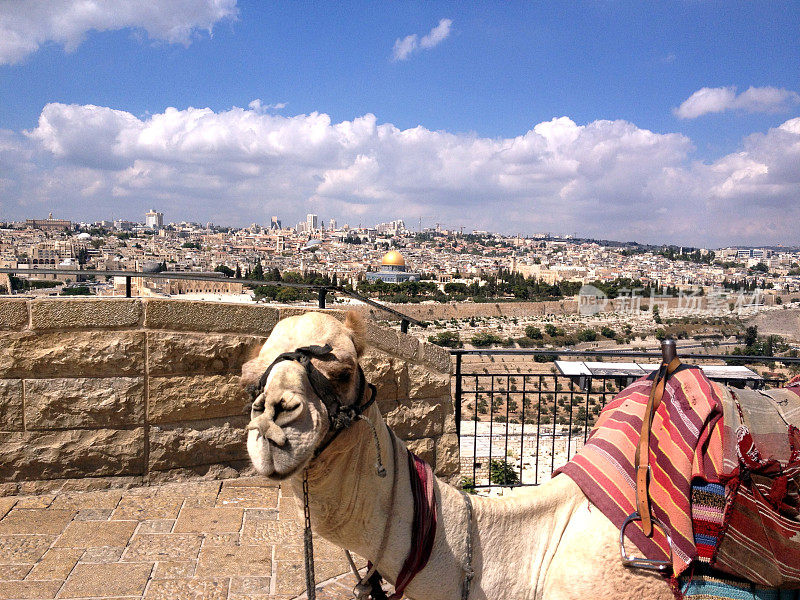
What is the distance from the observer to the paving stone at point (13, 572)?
2387 mm

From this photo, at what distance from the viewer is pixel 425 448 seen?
356 centimetres

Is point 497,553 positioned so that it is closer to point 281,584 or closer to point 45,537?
point 281,584

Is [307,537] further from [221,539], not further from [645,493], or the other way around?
[221,539]

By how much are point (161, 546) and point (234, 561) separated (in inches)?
14.9

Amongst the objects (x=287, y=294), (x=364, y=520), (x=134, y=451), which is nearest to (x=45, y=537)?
(x=134, y=451)

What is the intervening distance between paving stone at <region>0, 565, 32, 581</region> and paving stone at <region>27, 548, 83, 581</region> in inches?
1.1

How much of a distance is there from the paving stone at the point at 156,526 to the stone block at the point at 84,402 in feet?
1.89

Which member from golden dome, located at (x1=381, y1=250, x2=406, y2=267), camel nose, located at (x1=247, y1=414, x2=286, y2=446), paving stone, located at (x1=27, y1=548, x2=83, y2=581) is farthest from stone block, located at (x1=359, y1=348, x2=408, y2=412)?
golden dome, located at (x1=381, y1=250, x2=406, y2=267)

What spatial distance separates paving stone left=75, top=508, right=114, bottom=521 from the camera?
291cm

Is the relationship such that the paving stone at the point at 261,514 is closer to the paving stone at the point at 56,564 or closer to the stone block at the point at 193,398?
the stone block at the point at 193,398

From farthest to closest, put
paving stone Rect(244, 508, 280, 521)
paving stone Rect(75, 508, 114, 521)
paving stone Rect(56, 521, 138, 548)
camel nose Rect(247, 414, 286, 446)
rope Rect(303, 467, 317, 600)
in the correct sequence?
paving stone Rect(244, 508, 280, 521)
paving stone Rect(75, 508, 114, 521)
paving stone Rect(56, 521, 138, 548)
rope Rect(303, 467, 317, 600)
camel nose Rect(247, 414, 286, 446)

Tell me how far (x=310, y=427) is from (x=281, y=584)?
1.80 metres

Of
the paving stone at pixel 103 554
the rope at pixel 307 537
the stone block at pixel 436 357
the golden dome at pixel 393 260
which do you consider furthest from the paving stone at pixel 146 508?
the golden dome at pixel 393 260

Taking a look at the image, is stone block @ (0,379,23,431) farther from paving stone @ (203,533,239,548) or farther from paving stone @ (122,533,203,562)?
paving stone @ (203,533,239,548)
